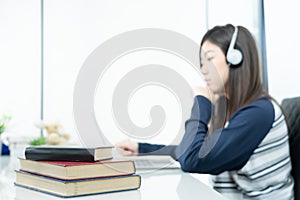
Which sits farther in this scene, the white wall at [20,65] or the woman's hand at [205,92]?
the white wall at [20,65]

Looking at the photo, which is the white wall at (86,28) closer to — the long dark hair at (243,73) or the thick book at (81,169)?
the long dark hair at (243,73)

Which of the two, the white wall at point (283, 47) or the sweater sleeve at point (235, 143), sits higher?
the white wall at point (283, 47)

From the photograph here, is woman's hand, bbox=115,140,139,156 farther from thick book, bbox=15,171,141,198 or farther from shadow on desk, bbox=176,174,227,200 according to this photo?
thick book, bbox=15,171,141,198

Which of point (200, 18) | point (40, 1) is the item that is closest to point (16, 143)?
point (40, 1)

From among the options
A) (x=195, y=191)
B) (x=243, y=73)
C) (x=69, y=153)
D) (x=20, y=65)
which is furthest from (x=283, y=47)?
(x=20, y=65)

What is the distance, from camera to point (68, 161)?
63cm

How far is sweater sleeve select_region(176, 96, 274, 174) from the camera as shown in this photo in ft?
3.49

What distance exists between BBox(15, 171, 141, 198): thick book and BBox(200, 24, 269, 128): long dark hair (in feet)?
2.12

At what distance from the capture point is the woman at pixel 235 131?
3.51ft

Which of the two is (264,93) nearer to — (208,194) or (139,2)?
(208,194)

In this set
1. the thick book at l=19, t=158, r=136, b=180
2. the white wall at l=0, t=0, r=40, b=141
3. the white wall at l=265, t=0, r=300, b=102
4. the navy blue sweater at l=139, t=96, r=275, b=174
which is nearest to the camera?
the thick book at l=19, t=158, r=136, b=180

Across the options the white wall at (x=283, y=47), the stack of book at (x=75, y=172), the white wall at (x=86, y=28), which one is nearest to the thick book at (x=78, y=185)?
the stack of book at (x=75, y=172)

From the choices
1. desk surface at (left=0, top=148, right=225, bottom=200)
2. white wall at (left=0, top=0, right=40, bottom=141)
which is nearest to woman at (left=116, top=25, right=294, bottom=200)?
desk surface at (left=0, top=148, right=225, bottom=200)

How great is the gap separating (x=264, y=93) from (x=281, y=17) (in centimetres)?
53
